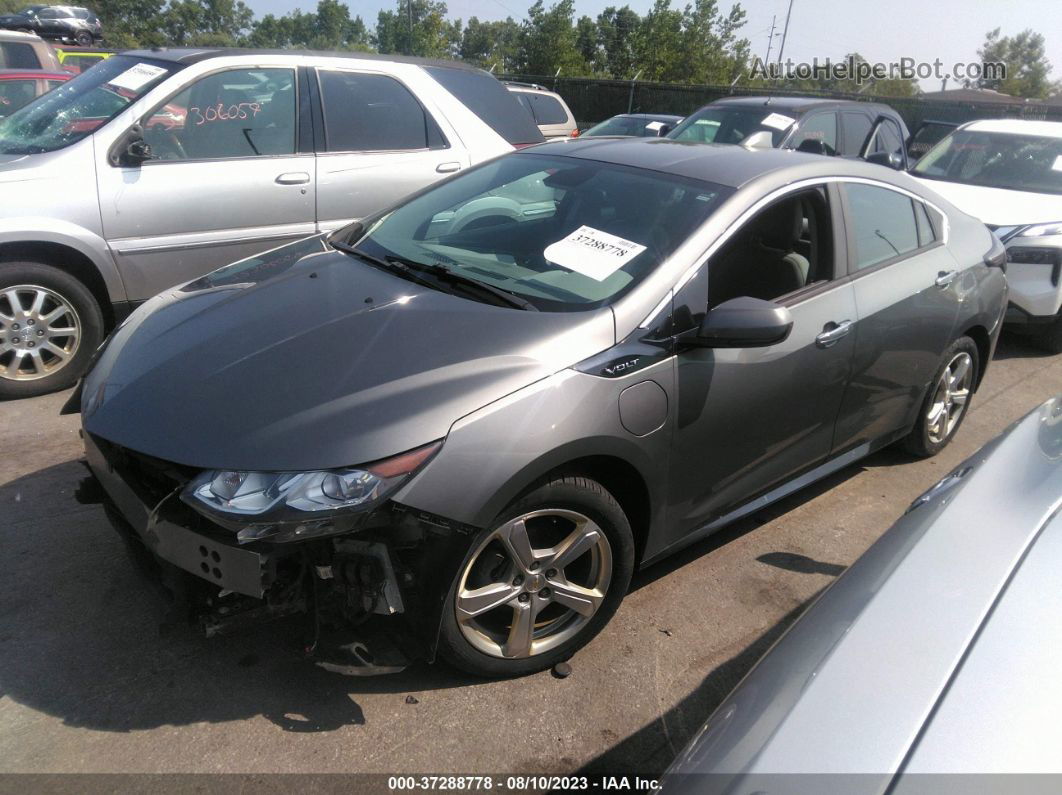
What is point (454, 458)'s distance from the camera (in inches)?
90.3

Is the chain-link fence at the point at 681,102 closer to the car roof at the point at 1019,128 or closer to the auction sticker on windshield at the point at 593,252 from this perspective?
the car roof at the point at 1019,128

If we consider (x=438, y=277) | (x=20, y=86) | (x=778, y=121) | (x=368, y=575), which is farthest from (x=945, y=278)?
(x=20, y=86)

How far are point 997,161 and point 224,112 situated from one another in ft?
22.4

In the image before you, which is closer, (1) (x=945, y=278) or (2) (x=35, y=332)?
(1) (x=945, y=278)

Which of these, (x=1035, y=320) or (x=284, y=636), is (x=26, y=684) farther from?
(x=1035, y=320)

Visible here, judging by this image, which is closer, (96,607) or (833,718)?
(833,718)

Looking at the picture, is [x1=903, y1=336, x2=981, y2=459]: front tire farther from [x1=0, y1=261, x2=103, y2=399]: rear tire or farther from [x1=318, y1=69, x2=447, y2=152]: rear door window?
[x1=0, y1=261, x2=103, y2=399]: rear tire

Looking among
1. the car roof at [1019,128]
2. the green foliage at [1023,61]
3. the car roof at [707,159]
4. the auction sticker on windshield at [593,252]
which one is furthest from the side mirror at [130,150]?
the green foliage at [1023,61]

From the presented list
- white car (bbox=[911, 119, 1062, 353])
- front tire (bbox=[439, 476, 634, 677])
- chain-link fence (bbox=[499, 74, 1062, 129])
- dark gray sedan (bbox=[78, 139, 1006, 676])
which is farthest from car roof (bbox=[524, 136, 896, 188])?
chain-link fence (bbox=[499, 74, 1062, 129])

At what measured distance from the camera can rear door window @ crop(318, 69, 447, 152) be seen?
5.44 meters

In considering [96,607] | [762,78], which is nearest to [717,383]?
[96,607]

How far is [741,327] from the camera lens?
9.02 ft

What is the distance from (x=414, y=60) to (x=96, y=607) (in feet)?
14.7

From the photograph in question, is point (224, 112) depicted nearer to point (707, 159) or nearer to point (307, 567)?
point (707, 159)
